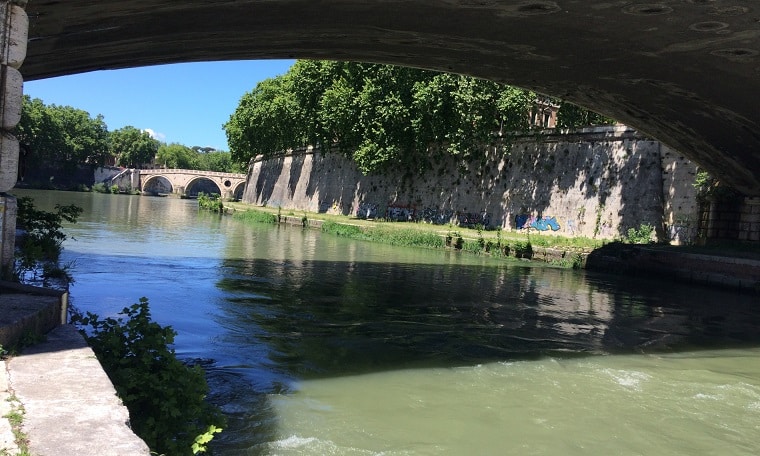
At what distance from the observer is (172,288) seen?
12.3 m

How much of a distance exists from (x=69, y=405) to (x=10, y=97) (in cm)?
366

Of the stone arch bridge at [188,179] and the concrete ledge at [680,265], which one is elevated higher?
the stone arch bridge at [188,179]

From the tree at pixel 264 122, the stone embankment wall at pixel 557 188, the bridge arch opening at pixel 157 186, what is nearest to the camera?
the stone embankment wall at pixel 557 188

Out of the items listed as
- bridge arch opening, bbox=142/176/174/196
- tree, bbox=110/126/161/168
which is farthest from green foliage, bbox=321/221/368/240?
tree, bbox=110/126/161/168

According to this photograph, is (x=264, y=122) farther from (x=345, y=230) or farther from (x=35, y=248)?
(x=35, y=248)

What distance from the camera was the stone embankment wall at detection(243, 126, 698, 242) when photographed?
24812 millimetres

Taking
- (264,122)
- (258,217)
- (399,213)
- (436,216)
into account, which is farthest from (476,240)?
(264,122)

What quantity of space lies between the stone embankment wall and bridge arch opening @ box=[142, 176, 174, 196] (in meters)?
73.7

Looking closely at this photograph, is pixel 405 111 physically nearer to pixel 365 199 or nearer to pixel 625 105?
pixel 365 199

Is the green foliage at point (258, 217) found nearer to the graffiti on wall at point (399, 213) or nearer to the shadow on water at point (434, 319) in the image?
the graffiti on wall at point (399, 213)

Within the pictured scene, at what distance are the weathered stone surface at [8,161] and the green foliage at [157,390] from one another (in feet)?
5.94

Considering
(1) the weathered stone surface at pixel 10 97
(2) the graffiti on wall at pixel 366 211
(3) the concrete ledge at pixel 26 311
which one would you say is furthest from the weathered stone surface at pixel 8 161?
(2) the graffiti on wall at pixel 366 211

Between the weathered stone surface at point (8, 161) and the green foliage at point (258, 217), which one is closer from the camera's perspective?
the weathered stone surface at point (8, 161)

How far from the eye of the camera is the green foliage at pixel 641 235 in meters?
23.9
